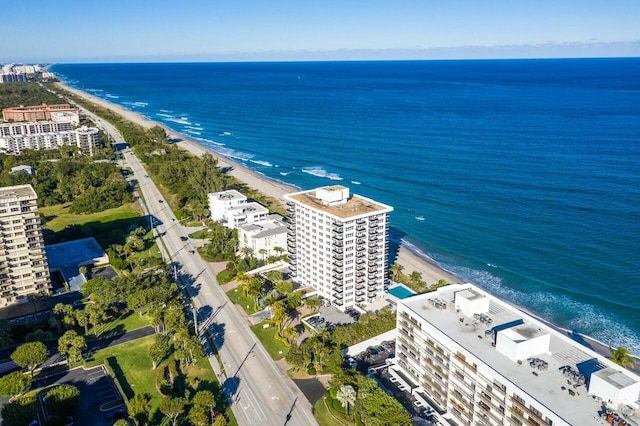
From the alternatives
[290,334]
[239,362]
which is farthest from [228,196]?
[239,362]

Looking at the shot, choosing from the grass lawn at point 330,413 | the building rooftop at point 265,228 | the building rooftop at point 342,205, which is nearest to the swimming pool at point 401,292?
the building rooftop at point 342,205

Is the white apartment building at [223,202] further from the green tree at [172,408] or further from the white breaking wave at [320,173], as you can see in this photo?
the green tree at [172,408]

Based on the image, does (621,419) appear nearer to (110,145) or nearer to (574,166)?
(574,166)

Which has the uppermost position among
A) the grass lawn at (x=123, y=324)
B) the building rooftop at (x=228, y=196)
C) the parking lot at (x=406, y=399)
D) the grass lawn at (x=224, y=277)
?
the building rooftop at (x=228, y=196)

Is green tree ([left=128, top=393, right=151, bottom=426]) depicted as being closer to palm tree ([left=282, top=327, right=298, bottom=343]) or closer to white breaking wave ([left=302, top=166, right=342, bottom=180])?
palm tree ([left=282, top=327, right=298, bottom=343])

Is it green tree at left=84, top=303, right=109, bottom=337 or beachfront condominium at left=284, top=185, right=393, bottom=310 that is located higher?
beachfront condominium at left=284, top=185, right=393, bottom=310

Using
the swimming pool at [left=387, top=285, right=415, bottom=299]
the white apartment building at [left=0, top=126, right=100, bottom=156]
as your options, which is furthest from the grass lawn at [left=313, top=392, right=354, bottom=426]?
the white apartment building at [left=0, top=126, right=100, bottom=156]

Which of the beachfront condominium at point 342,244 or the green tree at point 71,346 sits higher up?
the beachfront condominium at point 342,244

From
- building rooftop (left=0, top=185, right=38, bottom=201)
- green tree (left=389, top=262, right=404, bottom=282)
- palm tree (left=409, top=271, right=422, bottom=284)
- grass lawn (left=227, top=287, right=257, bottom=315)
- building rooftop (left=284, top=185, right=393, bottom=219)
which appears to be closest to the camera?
building rooftop (left=284, top=185, right=393, bottom=219)
